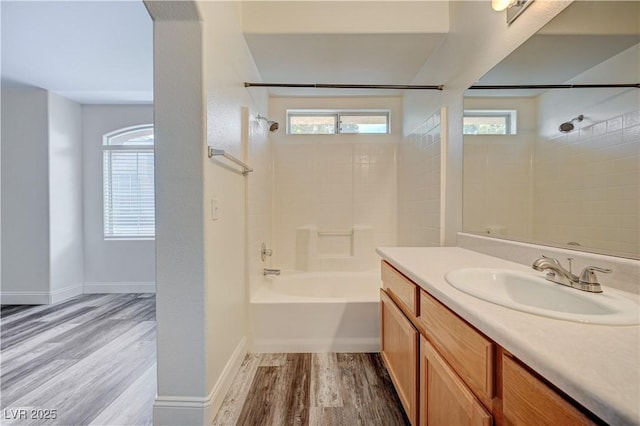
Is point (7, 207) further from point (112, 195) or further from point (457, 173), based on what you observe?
point (457, 173)

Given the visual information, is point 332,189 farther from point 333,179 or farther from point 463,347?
point 463,347

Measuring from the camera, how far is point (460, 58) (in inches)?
71.2

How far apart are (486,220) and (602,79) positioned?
2.65ft

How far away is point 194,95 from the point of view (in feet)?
4.27

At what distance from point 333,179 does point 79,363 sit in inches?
102

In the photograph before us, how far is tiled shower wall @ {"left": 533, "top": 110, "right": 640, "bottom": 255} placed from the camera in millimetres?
851

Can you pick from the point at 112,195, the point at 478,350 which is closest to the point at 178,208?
the point at 478,350

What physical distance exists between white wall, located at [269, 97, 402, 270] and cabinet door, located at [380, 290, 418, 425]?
4.82 ft

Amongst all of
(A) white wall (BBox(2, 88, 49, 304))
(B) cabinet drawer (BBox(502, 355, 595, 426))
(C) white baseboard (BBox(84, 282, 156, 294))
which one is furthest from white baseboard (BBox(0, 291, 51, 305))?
(B) cabinet drawer (BBox(502, 355, 595, 426))

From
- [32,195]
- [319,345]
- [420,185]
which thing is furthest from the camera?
[32,195]

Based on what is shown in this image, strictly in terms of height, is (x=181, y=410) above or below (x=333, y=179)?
below

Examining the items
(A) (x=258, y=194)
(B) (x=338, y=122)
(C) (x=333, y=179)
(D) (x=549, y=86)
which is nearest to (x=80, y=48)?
(A) (x=258, y=194)

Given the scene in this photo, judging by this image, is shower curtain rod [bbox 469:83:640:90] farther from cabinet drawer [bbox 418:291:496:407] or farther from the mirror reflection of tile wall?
cabinet drawer [bbox 418:291:496:407]

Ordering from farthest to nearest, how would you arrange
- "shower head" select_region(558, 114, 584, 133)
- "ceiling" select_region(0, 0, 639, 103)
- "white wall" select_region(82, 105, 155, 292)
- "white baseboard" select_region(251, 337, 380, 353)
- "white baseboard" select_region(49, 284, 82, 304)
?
"white wall" select_region(82, 105, 155, 292) < "white baseboard" select_region(49, 284, 82, 304) < "white baseboard" select_region(251, 337, 380, 353) < "ceiling" select_region(0, 0, 639, 103) < "shower head" select_region(558, 114, 584, 133)
